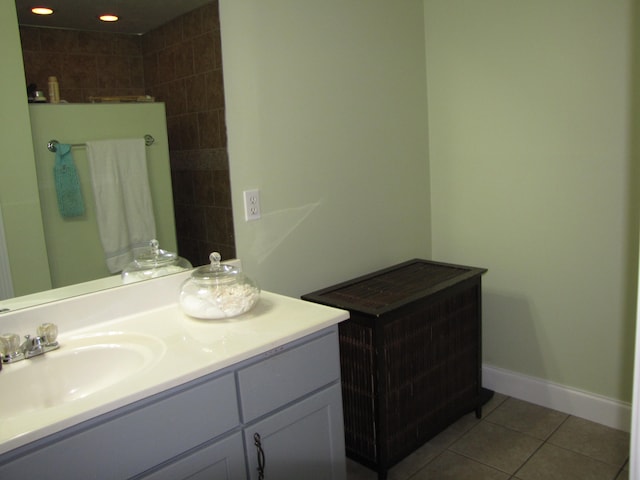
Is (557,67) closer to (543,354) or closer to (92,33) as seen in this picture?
(543,354)

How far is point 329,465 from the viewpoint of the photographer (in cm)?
172

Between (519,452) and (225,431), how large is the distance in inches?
58.0

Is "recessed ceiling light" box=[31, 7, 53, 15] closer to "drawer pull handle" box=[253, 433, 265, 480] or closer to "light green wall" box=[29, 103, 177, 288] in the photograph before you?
"light green wall" box=[29, 103, 177, 288]

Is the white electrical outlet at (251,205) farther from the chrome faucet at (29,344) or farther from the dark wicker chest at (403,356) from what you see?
the chrome faucet at (29,344)

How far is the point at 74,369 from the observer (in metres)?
1.50

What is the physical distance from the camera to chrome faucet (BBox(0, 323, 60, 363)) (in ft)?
4.68

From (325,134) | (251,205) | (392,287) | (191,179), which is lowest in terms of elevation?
(392,287)

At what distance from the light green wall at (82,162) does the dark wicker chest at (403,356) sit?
825 millimetres

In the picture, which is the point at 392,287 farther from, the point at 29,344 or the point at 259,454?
the point at 29,344

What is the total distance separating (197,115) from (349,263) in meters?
0.98

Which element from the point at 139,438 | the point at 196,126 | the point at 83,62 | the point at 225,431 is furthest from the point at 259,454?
the point at 83,62

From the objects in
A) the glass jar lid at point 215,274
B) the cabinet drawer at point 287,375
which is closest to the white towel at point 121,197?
the glass jar lid at point 215,274

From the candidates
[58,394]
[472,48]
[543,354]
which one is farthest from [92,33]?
[543,354]

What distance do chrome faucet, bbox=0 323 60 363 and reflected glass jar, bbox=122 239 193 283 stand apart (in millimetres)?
318
